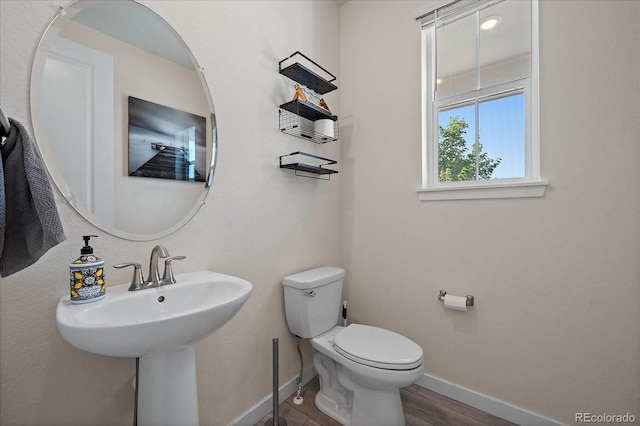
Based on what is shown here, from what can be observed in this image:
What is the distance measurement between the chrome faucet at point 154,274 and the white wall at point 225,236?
2.9 inches

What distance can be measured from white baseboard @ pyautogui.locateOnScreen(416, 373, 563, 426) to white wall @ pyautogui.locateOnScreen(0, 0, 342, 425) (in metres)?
0.82

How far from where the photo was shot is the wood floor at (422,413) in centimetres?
147

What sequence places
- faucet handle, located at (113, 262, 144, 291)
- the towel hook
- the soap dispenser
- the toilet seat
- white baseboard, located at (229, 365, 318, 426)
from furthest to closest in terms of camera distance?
white baseboard, located at (229, 365, 318, 426)
the toilet seat
faucet handle, located at (113, 262, 144, 291)
the soap dispenser
the towel hook

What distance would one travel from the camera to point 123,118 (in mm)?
1045

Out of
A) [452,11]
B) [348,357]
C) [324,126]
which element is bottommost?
[348,357]

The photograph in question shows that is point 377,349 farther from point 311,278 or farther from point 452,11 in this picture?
point 452,11

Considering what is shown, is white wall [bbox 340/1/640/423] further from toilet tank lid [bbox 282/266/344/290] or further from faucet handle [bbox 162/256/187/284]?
faucet handle [bbox 162/256/187/284]

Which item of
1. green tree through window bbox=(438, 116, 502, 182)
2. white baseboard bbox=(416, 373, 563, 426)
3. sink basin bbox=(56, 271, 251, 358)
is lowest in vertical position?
white baseboard bbox=(416, 373, 563, 426)

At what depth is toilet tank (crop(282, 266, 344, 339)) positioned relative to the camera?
1568 mm

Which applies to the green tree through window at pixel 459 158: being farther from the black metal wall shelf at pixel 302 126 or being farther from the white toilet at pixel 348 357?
the white toilet at pixel 348 357

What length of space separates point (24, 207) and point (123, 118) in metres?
0.47

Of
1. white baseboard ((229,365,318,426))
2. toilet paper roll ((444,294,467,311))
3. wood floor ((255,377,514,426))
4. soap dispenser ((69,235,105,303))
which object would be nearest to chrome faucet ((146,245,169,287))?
soap dispenser ((69,235,105,303))

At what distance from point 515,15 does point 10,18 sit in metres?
2.18

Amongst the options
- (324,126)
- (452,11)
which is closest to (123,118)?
(324,126)
